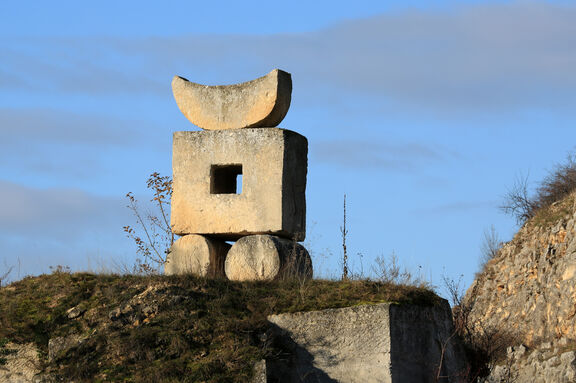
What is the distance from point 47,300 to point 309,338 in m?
3.54

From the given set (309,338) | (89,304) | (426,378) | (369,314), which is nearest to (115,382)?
(89,304)

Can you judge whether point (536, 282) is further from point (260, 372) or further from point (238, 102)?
point (260, 372)

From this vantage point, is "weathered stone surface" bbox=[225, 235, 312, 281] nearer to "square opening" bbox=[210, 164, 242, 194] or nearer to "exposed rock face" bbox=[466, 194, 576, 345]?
"square opening" bbox=[210, 164, 242, 194]

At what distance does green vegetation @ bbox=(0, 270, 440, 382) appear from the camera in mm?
9672

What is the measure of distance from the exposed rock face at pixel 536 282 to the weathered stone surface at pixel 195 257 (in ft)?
50.9

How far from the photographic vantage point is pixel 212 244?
12.2m

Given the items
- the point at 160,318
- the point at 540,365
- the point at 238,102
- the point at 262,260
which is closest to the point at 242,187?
the point at 262,260

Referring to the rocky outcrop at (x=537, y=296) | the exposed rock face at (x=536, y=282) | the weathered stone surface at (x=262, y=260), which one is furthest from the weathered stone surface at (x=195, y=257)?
the exposed rock face at (x=536, y=282)

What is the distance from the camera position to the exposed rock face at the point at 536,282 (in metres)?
27.1

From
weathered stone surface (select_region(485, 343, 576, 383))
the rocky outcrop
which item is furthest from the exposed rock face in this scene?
weathered stone surface (select_region(485, 343, 576, 383))

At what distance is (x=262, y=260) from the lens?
38.2 feet

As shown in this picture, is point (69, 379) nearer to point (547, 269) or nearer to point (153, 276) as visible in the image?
point (153, 276)

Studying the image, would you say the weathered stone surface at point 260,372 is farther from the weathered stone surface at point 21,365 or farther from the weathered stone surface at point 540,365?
the weathered stone surface at point 540,365

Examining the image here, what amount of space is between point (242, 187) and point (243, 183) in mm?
59
